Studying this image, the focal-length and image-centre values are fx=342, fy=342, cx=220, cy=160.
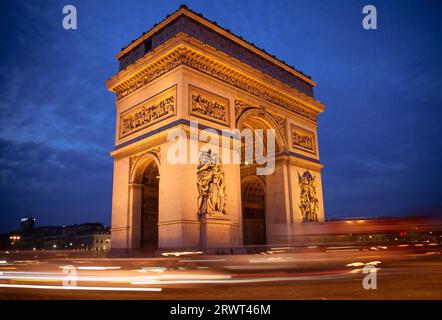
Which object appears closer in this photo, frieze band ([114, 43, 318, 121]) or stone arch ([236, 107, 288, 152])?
frieze band ([114, 43, 318, 121])

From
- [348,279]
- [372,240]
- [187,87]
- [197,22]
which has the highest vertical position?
[197,22]

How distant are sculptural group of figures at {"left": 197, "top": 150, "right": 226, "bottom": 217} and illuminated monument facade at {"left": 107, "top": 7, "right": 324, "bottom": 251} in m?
0.05

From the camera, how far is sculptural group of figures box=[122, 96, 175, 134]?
16438 millimetres

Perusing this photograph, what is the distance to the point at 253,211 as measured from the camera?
2377cm

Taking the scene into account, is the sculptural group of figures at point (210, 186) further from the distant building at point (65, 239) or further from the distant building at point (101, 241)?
the distant building at point (101, 241)

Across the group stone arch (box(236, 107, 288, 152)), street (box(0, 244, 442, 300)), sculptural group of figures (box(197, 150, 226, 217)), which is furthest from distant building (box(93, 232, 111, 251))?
street (box(0, 244, 442, 300))

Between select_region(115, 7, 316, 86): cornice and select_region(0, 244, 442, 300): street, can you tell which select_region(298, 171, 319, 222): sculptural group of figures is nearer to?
select_region(115, 7, 316, 86): cornice

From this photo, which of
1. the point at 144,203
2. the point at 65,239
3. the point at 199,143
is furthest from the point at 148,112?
the point at 65,239

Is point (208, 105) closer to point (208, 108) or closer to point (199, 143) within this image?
point (208, 108)

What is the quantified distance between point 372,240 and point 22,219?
8545 centimetres

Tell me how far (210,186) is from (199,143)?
2046 millimetres
